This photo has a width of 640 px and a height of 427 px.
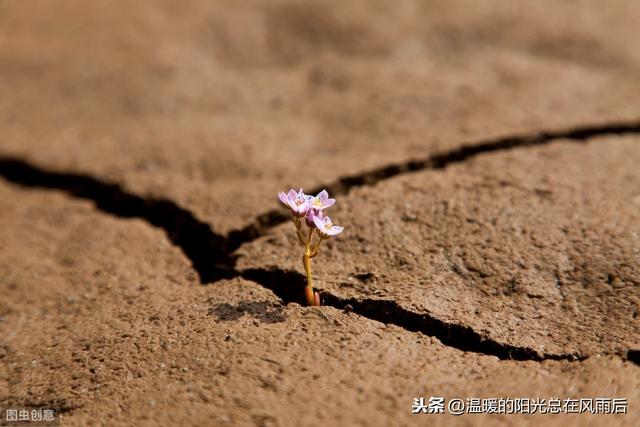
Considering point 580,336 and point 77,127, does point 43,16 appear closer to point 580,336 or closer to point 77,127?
point 77,127

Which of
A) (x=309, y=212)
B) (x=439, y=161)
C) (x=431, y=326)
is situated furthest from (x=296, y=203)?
(x=439, y=161)

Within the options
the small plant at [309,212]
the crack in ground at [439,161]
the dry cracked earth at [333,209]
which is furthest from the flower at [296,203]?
the crack in ground at [439,161]

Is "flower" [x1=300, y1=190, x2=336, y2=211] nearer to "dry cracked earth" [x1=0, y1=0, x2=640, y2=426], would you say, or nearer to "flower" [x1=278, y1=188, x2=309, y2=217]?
"flower" [x1=278, y1=188, x2=309, y2=217]

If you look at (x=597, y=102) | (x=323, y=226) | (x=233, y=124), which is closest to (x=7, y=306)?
(x=323, y=226)

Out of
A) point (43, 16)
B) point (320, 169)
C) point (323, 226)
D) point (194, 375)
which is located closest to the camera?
point (194, 375)

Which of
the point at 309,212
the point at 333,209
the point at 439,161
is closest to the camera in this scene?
the point at 309,212

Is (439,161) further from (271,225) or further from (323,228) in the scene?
(323,228)

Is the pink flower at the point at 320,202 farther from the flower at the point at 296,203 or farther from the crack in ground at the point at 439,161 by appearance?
the crack in ground at the point at 439,161

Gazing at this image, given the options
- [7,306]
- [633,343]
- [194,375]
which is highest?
[7,306]
